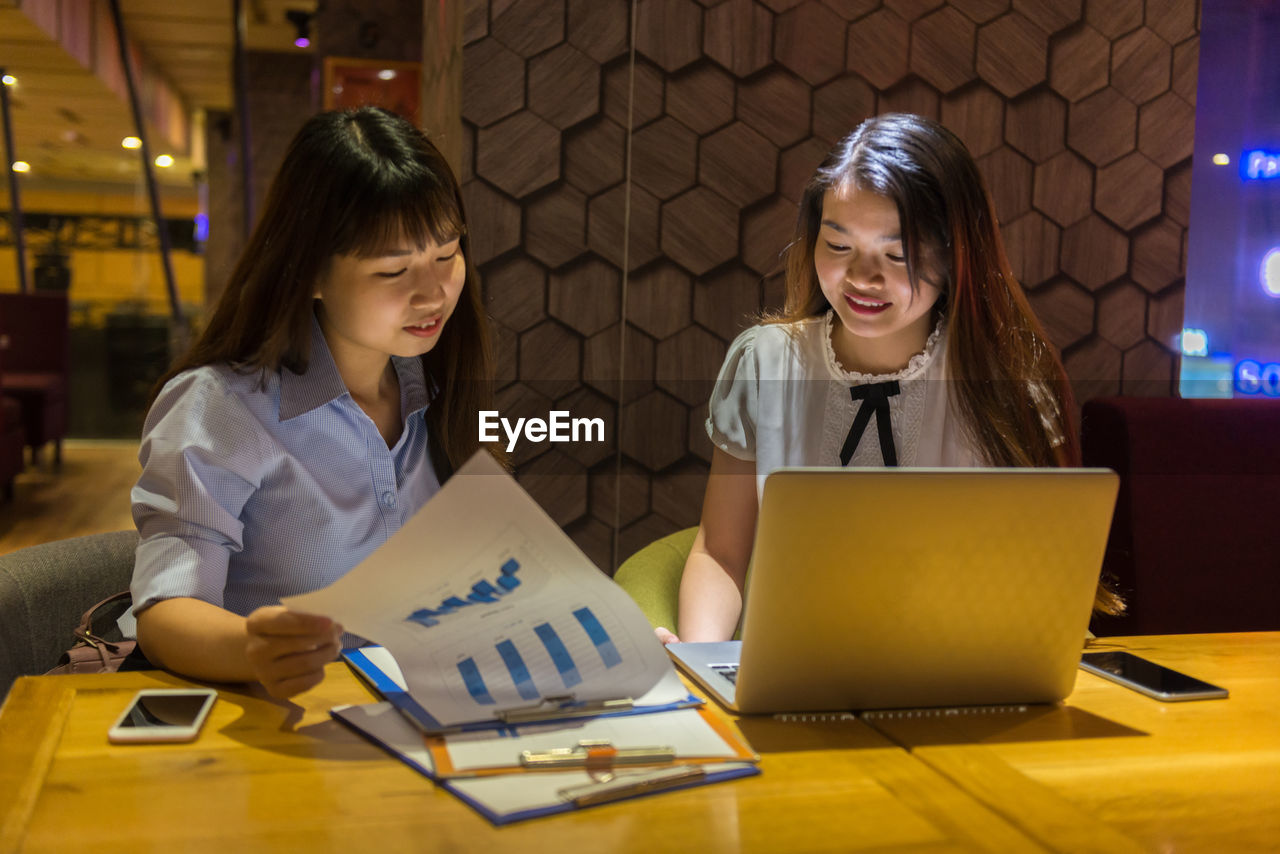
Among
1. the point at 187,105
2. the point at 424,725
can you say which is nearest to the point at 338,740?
the point at 424,725

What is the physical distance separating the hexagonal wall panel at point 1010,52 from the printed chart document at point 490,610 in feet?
6.97

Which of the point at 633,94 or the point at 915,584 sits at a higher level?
the point at 633,94

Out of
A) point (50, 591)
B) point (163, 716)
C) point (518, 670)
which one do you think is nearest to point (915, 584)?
point (518, 670)

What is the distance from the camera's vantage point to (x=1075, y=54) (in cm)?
271

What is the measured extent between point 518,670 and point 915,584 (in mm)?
348

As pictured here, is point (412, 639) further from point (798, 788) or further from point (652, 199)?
point (652, 199)

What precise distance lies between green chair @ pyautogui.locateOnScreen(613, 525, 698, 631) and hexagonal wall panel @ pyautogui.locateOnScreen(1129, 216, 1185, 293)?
4.82 feet

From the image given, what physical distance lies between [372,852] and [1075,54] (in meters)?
2.59

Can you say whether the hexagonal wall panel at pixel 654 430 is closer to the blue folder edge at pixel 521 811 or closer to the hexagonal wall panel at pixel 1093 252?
the hexagonal wall panel at pixel 1093 252

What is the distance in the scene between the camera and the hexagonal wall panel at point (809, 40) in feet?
8.54

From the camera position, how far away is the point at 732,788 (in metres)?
0.88

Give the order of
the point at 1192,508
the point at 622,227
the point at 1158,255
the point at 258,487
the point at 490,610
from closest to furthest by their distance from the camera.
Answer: the point at 490,610 < the point at 258,487 < the point at 1192,508 < the point at 622,227 < the point at 1158,255

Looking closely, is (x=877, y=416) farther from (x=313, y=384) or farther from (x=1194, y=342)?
(x=1194, y=342)

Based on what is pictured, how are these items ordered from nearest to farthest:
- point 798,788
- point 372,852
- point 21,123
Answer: point 372,852 → point 798,788 → point 21,123
